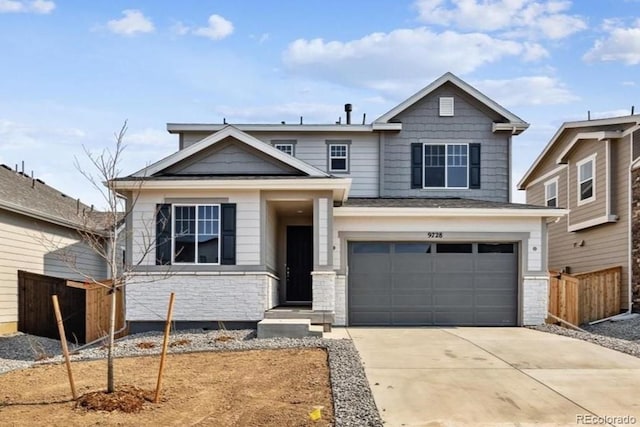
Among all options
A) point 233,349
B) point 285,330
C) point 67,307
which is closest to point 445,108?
point 285,330

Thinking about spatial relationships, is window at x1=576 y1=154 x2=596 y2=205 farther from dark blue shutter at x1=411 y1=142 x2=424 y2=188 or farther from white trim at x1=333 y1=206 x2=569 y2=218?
dark blue shutter at x1=411 y1=142 x2=424 y2=188

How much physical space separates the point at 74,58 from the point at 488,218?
10359mm

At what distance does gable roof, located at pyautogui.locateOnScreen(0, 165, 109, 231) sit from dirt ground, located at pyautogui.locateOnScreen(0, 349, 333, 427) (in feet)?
16.4

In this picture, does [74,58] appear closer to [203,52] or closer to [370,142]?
[203,52]

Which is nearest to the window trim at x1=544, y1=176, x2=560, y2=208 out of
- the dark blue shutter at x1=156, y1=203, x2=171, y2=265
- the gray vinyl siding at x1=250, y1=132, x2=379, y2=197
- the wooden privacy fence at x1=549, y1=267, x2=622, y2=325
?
the wooden privacy fence at x1=549, y1=267, x2=622, y2=325

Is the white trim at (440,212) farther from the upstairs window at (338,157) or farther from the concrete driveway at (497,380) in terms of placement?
the upstairs window at (338,157)

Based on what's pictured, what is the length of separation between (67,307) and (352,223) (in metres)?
6.95

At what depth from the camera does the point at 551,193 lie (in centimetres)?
2300

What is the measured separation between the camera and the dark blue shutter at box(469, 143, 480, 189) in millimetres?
18819

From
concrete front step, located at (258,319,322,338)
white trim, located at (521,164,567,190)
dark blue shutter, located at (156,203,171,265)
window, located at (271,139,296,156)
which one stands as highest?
window, located at (271,139,296,156)

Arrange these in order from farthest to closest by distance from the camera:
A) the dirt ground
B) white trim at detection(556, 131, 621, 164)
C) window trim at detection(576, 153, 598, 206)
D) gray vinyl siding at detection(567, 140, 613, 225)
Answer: window trim at detection(576, 153, 598, 206)
gray vinyl siding at detection(567, 140, 613, 225)
white trim at detection(556, 131, 621, 164)
the dirt ground

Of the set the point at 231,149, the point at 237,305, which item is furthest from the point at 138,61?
the point at 237,305

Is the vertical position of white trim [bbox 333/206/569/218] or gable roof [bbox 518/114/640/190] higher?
gable roof [bbox 518/114/640/190]

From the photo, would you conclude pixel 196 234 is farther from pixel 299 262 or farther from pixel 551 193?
pixel 551 193
